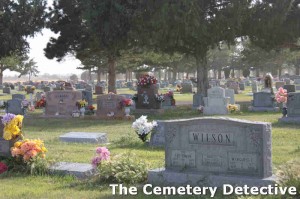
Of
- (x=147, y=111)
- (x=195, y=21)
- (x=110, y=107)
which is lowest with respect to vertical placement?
(x=147, y=111)

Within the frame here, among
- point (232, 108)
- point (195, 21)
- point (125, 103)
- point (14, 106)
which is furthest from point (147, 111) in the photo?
point (14, 106)

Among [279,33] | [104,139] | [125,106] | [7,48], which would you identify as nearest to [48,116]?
[125,106]

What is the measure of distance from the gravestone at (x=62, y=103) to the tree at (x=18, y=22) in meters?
7.50

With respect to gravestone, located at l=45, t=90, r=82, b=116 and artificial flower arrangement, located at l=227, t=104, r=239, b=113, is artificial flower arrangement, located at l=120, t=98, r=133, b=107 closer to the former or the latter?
gravestone, located at l=45, t=90, r=82, b=116

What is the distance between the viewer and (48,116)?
78.9 feet

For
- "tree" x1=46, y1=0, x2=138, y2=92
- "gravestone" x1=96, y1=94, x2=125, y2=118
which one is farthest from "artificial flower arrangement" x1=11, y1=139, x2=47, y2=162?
"tree" x1=46, y1=0, x2=138, y2=92

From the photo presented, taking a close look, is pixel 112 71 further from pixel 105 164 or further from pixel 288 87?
pixel 105 164

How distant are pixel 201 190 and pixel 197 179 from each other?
284mm

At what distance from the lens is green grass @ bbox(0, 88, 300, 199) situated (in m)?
7.94

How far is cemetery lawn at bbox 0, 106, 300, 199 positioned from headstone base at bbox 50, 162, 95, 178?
0.60 feet

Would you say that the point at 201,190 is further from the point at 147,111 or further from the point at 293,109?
the point at 147,111

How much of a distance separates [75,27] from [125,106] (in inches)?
456

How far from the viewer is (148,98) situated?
80.7 ft

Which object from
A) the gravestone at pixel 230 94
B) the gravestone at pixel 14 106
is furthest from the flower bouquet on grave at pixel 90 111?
the gravestone at pixel 230 94
